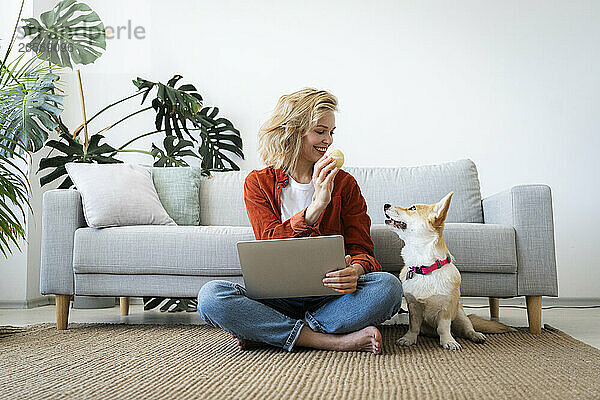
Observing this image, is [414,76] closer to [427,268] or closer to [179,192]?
[179,192]

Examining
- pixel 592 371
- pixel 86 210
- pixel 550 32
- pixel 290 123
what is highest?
pixel 550 32

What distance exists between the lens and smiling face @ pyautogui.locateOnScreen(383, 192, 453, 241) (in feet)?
6.85

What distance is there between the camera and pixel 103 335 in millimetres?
2385

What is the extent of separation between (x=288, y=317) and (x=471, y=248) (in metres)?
0.93

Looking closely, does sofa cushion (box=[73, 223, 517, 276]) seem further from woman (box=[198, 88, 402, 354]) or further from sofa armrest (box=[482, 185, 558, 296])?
woman (box=[198, 88, 402, 354])

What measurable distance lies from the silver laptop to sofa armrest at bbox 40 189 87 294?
1057mm

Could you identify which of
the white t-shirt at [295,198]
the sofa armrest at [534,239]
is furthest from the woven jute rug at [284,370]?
the white t-shirt at [295,198]

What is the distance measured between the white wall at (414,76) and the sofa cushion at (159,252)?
1508mm

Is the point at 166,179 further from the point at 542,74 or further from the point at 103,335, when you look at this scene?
the point at 542,74

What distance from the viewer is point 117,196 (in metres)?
2.70

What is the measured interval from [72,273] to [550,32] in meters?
3.13

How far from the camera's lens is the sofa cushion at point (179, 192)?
9.95 feet

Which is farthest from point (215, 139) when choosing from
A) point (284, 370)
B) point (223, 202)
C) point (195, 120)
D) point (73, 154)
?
point (284, 370)

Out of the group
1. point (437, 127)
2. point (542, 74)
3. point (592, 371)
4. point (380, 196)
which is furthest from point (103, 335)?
point (542, 74)
